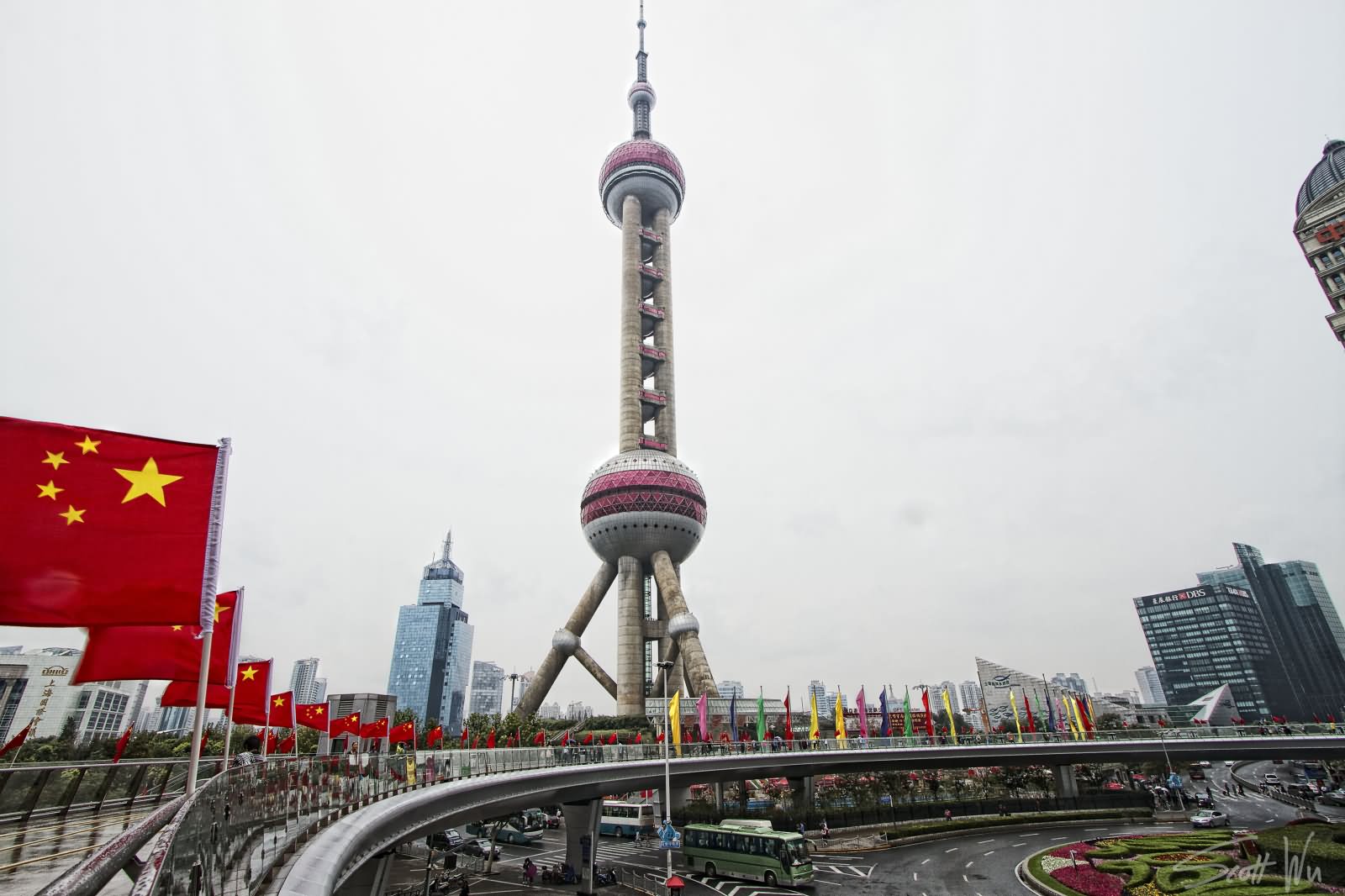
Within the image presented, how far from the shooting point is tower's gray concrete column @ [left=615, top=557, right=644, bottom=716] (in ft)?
253

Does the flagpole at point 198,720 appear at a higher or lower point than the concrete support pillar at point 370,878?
higher

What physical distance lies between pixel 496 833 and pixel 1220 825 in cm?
4639

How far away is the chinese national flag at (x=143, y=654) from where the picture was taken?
40.1ft

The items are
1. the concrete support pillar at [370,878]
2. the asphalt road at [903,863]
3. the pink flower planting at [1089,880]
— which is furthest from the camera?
the asphalt road at [903,863]

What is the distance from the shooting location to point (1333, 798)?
50.2 metres

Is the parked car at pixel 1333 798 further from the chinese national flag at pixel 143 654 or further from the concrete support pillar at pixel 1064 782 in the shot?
the chinese national flag at pixel 143 654

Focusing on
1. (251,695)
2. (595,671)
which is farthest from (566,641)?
(251,695)

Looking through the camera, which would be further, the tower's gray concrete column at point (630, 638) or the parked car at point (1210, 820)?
the tower's gray concrete column at point (630, 638)

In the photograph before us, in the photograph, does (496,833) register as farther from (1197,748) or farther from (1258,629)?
(1258,629)

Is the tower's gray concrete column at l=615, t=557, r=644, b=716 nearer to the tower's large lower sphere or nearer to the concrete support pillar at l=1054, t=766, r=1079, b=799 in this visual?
the tower's large lower sphere

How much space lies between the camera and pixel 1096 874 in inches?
1184

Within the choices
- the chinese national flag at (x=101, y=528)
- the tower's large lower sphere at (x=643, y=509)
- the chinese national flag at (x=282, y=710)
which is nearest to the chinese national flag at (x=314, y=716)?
the chinese national flag at (x=282, y=710)

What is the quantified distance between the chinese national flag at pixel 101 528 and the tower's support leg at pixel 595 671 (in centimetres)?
7578

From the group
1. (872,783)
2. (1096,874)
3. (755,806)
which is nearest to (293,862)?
(1096,874)
